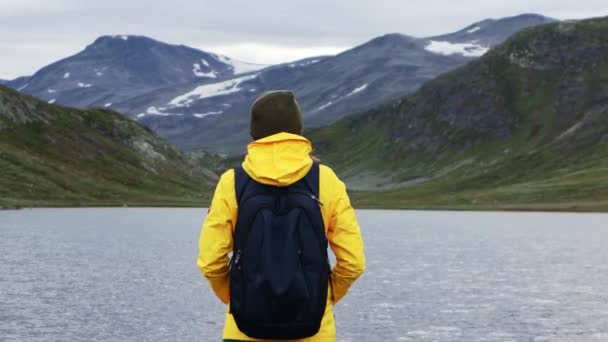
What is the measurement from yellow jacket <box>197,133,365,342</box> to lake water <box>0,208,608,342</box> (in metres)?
24.4

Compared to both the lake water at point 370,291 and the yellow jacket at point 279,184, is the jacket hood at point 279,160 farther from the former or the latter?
the lake water at point 370,291

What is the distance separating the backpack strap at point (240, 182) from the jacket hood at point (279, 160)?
75 mm

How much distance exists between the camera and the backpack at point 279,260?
1107 cm

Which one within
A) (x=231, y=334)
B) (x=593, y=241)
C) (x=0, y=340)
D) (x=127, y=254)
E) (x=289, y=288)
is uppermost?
(x=289, y=288)

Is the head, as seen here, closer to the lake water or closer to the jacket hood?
the jacket hood

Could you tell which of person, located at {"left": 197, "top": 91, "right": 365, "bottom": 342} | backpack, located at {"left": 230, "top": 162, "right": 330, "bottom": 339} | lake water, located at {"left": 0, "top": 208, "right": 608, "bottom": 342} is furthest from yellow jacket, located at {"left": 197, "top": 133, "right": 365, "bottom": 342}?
lake water, located at {"left": 0, "top": 208, "right": 608, "bottom": 342}

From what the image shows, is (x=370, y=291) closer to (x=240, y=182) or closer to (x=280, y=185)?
(x=240, y=182)

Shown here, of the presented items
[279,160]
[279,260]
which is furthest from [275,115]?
[279,260]

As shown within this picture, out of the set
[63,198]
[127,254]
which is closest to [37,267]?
[127,254]

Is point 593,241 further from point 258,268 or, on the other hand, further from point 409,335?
point 258,268

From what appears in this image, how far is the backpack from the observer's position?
11.1 metres

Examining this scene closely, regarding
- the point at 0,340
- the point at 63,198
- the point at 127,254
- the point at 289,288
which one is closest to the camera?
the point at 289,288

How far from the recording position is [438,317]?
138 feet

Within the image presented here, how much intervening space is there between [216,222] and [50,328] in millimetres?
27228
